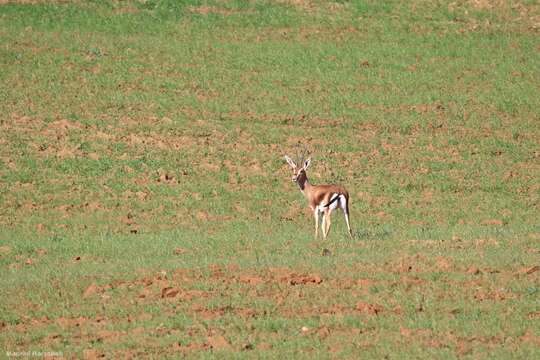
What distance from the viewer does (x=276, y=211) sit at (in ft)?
83.7

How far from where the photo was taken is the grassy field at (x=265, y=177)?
1575cm

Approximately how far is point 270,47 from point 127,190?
14.0 m

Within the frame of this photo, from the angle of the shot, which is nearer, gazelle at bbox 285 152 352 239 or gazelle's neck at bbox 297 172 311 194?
gazelle at bbox 285 152 352 239

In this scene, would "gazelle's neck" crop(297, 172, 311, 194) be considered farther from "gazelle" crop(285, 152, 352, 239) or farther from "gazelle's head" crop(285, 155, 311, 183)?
"gazelle" crop(285, 152, 352, 239)

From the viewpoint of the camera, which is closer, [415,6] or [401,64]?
[401,64]

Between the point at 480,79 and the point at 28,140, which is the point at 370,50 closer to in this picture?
the point at 480,79

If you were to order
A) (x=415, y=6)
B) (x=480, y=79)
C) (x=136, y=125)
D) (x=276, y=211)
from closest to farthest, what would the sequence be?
(x=276, y=211) → (x=136, y=125) → (x=480, y=79) → (x=415, y=6)

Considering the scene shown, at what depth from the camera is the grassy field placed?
620 inches

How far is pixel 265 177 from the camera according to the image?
27.8 meters

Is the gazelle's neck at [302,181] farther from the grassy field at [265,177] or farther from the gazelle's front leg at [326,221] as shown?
the gazelle's front leg at [326,221]

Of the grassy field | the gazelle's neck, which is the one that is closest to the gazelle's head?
the gazelle's neck

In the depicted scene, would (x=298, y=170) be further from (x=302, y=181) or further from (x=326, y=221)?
(x=326, y=221)

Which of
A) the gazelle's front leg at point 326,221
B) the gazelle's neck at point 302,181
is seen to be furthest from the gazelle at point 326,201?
the gazelle's neck at point 302,181

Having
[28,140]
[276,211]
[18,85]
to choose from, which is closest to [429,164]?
[276,211]
